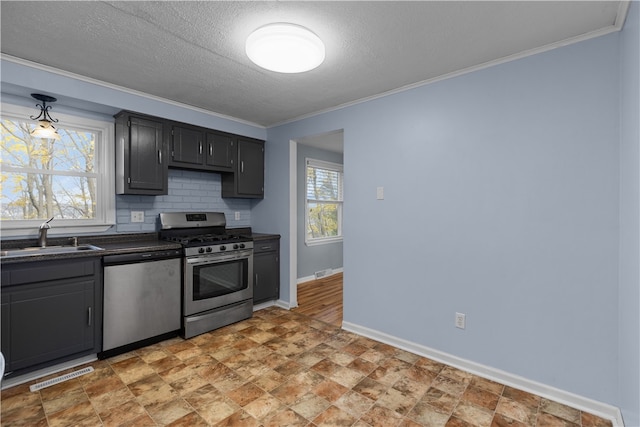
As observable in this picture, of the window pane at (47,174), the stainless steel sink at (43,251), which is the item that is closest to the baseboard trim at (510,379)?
the stainless steel sink at (43,251)

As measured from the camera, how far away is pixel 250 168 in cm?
412

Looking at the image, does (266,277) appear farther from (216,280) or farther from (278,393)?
(278,393)

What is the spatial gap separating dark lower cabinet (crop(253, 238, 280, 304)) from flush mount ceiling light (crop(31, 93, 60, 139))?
2.15m

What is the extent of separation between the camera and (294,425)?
189cm

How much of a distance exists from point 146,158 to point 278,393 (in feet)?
8.23

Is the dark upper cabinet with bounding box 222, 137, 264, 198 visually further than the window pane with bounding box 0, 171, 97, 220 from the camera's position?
Yes

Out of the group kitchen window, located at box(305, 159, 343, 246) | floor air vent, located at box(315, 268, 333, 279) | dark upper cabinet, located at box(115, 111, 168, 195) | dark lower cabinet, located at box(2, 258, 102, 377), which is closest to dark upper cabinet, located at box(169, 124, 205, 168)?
dark upper cabinet, located at box(115, 111, 168, 195)

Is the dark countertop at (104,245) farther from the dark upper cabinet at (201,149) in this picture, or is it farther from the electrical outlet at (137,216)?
the dark upper cabinet at (201,149)

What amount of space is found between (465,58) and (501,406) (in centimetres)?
245

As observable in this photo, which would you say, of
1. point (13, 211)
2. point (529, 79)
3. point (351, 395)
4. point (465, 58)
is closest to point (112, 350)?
point (13, 211)

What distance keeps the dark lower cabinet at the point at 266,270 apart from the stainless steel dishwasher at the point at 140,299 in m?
0.96

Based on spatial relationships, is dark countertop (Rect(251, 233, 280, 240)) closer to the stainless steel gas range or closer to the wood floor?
the stainless steel gas range

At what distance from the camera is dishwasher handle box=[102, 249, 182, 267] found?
2656 mm

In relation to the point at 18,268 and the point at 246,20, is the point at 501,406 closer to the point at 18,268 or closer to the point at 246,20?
the point at 246,20
